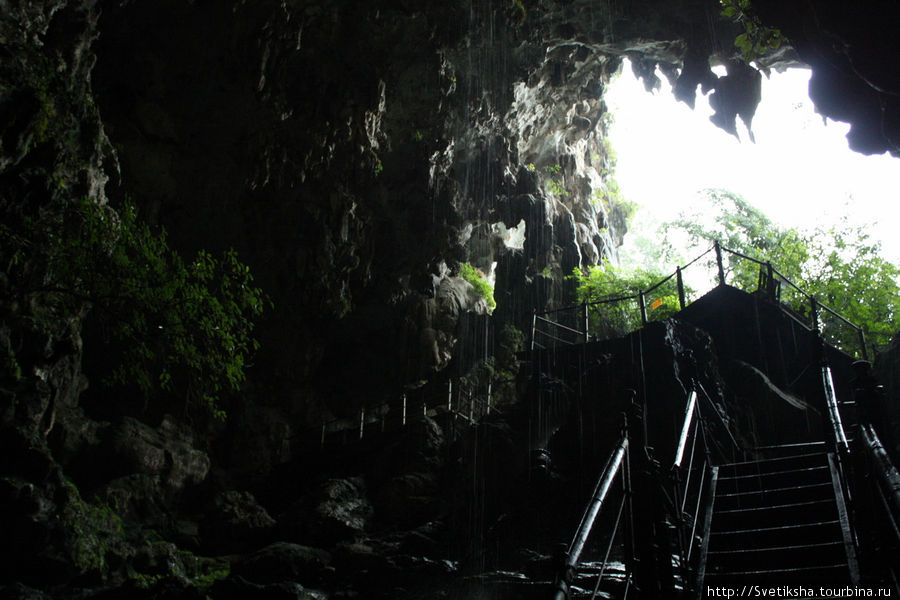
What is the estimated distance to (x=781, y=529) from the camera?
18.2ft

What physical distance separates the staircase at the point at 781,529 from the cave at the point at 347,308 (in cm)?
33

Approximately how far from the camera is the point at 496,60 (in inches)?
677

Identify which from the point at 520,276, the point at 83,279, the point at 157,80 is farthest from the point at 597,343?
the point at 157,80

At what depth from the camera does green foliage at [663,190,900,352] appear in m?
18.4

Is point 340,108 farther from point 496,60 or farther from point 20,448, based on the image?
point 20,448

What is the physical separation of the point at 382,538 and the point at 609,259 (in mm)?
18900

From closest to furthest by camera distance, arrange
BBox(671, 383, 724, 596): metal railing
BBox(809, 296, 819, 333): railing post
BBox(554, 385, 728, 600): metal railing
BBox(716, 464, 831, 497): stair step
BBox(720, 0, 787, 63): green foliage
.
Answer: BBox(554, 385, 728, 600): metal railing → BBox(671, 383, 724, 596): metal railing → BBox(716, 464, 831, 497): stair step → BBox(720, 0, 787, 63): green foliage → BBox(809, 296, 819, 333): railing post

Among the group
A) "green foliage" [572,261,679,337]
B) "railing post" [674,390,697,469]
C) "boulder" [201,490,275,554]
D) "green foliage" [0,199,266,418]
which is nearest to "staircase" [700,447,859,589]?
"railing post" [674,390,697,469]

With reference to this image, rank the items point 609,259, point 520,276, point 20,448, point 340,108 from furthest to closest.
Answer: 1. point 609,259
2. point 520,276
3. point 340,108
4. point 20,448

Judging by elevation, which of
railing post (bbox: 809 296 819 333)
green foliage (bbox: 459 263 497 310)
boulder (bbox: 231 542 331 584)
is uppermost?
green foliage (bbox: 459 263 497 310)

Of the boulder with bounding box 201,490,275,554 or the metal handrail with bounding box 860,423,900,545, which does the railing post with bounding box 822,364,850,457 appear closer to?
the metal handrail with bounding box 860,423,900,545

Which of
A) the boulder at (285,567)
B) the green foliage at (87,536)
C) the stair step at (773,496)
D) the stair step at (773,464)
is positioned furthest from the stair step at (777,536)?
the green foliage at (87,536)

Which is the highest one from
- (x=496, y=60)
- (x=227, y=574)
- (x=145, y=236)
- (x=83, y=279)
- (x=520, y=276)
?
(x=496, y=60)

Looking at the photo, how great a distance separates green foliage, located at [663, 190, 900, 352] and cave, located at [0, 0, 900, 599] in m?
5.77
